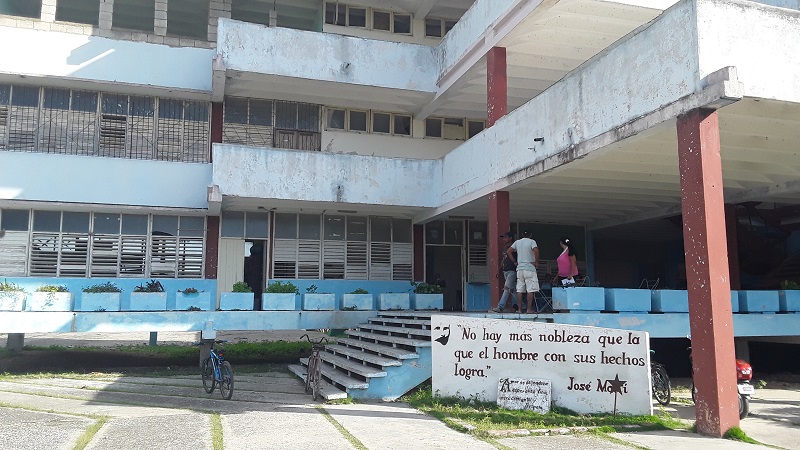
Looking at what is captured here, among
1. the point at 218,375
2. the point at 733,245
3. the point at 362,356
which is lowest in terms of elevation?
the point at 218,375

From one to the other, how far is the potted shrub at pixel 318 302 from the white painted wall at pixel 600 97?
4.24 metres

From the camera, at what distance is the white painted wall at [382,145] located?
1750 centimetres

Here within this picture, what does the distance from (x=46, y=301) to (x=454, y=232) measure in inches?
408

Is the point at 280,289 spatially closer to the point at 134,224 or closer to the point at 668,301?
the point at 134,224

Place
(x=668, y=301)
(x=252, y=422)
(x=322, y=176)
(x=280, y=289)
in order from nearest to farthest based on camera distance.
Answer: (x=252, y=422)
(x=668, y=301)
(x=280, y=289)
(x=322, y=176)

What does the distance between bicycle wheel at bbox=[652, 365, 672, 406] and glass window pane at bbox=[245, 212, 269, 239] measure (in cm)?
1053

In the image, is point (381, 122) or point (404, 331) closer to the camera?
point (404, 331)

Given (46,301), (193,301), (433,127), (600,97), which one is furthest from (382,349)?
(433,127)

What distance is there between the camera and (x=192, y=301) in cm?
1378

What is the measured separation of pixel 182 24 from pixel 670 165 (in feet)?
45.9

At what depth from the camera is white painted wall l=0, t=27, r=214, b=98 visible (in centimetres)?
1521

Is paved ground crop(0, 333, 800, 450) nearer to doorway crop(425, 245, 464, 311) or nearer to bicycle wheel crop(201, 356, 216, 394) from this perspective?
bicycle wheel crop(201, 356, 216, 394)

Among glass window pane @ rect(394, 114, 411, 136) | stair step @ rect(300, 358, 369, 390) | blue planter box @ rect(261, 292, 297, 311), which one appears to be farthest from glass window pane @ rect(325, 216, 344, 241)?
stair step @ rect(300, 358, 369, 390)

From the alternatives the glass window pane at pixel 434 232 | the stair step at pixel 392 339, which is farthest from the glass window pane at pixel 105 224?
the glass window pane at pixel 434 232
